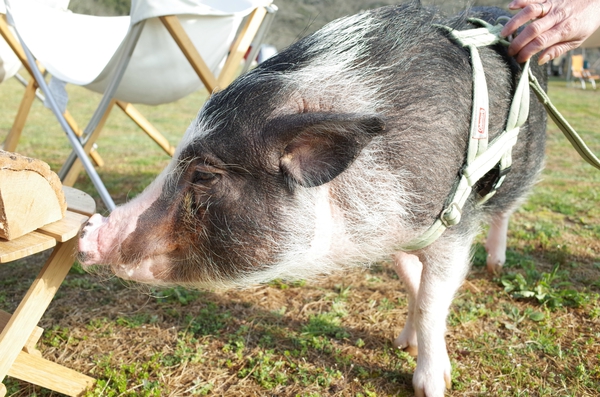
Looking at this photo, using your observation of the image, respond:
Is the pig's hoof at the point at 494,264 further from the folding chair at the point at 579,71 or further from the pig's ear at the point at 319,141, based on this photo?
the folding chair at the point at 579,71

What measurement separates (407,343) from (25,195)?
66.1 inches

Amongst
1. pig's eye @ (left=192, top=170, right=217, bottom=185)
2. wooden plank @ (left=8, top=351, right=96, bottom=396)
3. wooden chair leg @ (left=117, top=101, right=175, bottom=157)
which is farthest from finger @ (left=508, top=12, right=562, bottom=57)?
wooden chair leg @ (left=117, top=101, right=175, bottom=157)

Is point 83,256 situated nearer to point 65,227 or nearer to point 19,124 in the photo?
point 65,227

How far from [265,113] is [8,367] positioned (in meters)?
1.14

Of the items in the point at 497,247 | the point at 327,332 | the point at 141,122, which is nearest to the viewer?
the point at 327,332

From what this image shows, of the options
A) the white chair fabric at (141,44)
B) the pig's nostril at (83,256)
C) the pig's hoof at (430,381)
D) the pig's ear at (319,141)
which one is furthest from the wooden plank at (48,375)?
the white chair fabric at (141,44)

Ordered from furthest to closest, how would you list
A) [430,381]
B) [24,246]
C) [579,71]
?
1. [579,71]
2. [430,381]
3. [24,246]

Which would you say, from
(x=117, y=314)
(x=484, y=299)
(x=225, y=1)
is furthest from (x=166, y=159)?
(x=484, y=299)

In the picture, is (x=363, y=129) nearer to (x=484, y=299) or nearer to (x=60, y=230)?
(x=60, y=230)

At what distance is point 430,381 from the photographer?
203 centimetres

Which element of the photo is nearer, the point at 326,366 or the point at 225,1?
the point at 326,366

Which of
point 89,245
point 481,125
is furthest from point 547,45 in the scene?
point 89,245

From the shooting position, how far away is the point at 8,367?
1.69m

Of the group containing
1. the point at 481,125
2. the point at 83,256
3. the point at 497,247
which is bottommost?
the point at 497,247
